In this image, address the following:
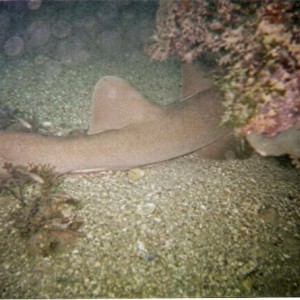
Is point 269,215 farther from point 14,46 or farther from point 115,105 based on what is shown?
point 14,46

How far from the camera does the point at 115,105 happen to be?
12.0ft

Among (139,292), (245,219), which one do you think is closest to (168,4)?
(245,219)

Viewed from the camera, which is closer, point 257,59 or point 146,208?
point 257,59

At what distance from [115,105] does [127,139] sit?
41 cm

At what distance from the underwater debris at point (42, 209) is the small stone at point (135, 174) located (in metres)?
0.73

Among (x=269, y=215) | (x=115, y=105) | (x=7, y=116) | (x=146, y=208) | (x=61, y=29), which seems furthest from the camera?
(x=61, y=29)

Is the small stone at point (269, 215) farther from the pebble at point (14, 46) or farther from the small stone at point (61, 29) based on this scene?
the small stone at point (61, 29)

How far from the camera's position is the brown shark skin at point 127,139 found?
3457 mm

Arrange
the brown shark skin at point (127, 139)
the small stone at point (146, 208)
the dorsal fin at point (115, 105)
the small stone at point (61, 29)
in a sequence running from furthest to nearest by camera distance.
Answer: the small stone at point (61, 29) → the dorsal fin at point (115, 105) → the brown shark skin at point (127, 139) → the small stone at point (146, 208)

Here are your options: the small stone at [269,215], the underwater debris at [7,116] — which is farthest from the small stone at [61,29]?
the small stone at [269,215]

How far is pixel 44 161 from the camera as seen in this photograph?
3480 mm

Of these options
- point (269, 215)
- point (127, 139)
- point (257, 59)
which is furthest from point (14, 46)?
point (269, 215)

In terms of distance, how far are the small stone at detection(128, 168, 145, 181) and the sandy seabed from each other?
1.1 inches

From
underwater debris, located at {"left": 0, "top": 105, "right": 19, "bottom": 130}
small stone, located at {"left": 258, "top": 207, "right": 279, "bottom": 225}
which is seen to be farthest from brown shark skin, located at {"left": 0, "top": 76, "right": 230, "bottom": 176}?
underwater debris, located at {"left": 0, "top": 105, "right": 19, "bottom": 130}
